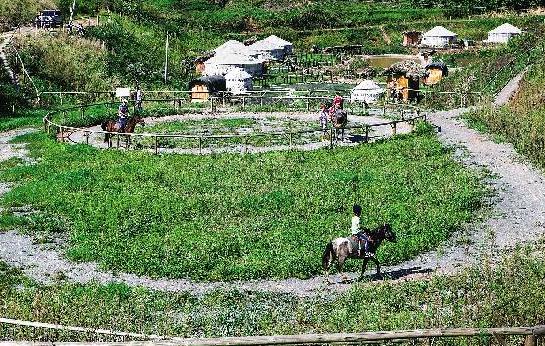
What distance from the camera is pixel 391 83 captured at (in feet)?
201

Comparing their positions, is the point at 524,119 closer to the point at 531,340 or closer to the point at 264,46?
the point at 531,340

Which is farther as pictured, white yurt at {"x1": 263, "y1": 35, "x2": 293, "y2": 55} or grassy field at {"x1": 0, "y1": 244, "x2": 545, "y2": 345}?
white yurt at {"x1": 263, "y1": 35, "x2": 293, "y2": 55}

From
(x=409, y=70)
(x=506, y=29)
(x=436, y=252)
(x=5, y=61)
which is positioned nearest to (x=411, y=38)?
(x=506, y=29)

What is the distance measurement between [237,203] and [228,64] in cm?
4215

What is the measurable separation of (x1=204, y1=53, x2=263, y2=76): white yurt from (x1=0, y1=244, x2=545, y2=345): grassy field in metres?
48.4

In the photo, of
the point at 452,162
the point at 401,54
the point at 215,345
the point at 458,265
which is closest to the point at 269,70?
the point at 401,54

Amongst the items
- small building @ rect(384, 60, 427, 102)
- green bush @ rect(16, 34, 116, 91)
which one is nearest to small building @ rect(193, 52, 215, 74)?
green bush @ rect(16, 34, 116, 91)

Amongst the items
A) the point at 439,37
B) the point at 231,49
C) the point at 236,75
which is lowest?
the point at 236,75

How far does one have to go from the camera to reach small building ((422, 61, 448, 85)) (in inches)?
2618

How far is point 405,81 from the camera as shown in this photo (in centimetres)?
5919

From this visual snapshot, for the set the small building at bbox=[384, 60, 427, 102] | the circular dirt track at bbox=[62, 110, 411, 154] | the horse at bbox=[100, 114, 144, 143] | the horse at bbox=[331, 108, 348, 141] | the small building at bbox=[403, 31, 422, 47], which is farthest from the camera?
the small building at bbox=[403, 31, 422, 47]

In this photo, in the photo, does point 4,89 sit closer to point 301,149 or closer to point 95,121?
point 95,121

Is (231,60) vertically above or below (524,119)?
above

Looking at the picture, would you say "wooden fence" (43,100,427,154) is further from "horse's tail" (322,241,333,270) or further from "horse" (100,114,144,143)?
"horse's tail" (322,241,333,270)
